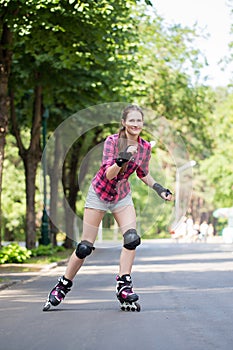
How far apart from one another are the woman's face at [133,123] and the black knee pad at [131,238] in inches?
39.5

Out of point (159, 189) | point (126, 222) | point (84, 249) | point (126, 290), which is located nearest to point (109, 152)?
point (159, 189)

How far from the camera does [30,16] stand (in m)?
19.5

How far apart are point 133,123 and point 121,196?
0.78 m

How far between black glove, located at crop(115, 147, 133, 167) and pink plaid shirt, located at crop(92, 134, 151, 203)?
1.20ft

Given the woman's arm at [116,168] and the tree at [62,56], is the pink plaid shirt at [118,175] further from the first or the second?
the tree at [62,56]

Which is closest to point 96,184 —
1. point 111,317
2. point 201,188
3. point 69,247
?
point 111,317

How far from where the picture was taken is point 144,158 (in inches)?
377

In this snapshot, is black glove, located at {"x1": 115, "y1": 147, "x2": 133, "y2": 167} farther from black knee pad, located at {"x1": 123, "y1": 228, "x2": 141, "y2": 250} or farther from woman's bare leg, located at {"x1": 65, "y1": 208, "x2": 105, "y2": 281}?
black knee pad, located at {"x1": 123, "y1": 228, "x2": 141, "y2": 250}

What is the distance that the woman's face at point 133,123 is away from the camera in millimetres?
9336

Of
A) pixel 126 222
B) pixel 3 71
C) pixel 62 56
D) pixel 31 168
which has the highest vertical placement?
pixel 62 56

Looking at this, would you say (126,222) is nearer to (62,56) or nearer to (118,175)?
(118,175)

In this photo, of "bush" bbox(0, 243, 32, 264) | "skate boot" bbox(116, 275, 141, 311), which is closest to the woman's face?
"skate boot" bbox(116, 275, 141, 311)

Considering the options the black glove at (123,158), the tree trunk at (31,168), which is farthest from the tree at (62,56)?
the black glove at (123,158)

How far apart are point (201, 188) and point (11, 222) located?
38557 millimetres
